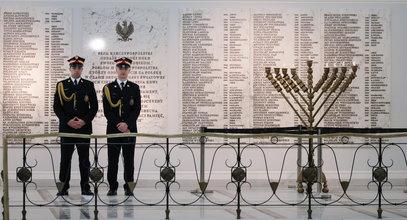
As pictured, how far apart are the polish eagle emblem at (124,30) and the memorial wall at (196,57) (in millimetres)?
14

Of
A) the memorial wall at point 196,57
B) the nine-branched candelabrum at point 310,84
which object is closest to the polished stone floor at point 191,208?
the nine-branched candelabrum at point 310,84

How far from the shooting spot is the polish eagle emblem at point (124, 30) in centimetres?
1170

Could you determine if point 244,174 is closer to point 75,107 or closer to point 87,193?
point 87,193

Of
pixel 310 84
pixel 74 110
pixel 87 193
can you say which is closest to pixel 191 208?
pixel 87 193

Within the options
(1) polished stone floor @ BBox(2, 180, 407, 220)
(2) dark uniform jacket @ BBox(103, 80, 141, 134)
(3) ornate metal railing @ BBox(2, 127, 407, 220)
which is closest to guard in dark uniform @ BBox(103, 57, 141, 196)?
(2) dark uniform jacket @ BBox(103, 80, 141, 134)

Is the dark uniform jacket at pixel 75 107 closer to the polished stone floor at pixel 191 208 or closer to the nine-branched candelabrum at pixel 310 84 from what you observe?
the polished stone floor at pixel 191 208

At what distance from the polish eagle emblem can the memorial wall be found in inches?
0.6

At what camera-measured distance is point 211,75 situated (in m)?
11.8

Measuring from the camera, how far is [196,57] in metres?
11.8

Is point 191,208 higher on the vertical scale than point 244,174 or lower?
lower

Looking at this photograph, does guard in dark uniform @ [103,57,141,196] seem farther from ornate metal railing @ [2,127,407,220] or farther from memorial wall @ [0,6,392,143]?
A: memorial wall @ [0,6,392,143]

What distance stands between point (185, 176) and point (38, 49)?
9.02 ft

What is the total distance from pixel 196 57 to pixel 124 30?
3.58ft

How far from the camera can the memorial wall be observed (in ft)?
38.2
